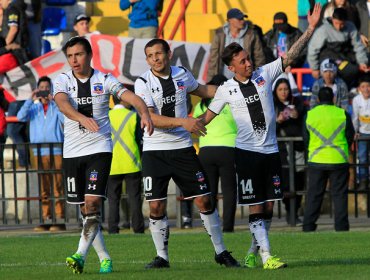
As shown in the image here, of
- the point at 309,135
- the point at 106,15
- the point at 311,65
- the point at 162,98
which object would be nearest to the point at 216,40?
the point at 311,65

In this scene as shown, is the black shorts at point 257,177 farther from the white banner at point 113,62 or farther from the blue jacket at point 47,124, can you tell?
the white banner at point 113,62

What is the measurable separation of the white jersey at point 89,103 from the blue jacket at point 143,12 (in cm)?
1147

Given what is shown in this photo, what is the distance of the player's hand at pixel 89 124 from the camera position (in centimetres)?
1223

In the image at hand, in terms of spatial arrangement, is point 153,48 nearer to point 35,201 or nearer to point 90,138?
point 90,138

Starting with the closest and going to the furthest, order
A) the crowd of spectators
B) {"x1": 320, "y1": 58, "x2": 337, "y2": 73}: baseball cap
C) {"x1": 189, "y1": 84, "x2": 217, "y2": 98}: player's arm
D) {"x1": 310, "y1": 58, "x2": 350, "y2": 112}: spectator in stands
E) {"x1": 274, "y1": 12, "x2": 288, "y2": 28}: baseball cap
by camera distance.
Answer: {"x1": 189, "y1": 84, "x2": 217, "y2": 98}: player's arm → the crowd of spectators → {"x1": 310, "y1": 58, "x2": 350, "y2": 112}: spectator in stands → {"x1": 320, "y1": 58, "x2": 337, "y2": 73}: baseball cap → {"x1": 274, "y1": 12, "x2": 288, "y2": 28}: baseball cap

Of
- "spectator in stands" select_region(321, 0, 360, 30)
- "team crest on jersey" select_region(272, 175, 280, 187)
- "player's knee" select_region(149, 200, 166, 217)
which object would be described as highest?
"spectator in stands" select_region(321, 0, 360, 30)

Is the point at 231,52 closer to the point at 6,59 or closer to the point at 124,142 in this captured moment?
the point at 124,142

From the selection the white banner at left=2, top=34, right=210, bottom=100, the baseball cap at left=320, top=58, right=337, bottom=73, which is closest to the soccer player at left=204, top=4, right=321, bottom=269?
the baseball cap at left=320, top=58, right=337, bottom=73

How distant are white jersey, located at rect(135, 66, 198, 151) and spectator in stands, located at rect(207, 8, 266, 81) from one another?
29.0 feet

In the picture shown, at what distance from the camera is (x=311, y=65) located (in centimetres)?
2319

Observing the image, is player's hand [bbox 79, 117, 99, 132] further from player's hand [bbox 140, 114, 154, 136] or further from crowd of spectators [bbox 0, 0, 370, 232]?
crowd of spectators [bbox 0, 0, 370, 232]

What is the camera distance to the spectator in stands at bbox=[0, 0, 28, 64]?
983 inches

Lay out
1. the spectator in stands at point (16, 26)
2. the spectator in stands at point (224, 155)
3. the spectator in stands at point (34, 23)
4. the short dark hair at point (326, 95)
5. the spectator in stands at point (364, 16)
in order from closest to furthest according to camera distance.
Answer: the short dark hair at point (326, 95) < the spectator in stands at point (224, 155) < the spectator in stands at point (364, 16) < the spectator in stands at point (16, 26) < the spectator in stands at point (34, 23)

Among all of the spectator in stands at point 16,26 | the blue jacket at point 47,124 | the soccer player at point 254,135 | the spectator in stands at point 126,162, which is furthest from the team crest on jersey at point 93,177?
the spectator in stands at point 16,26
